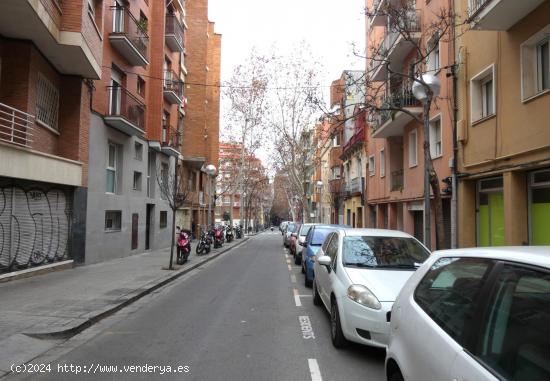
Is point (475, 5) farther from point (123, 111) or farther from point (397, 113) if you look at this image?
point (123, 111)

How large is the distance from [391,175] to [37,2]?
673 inches

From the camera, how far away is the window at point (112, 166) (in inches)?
722

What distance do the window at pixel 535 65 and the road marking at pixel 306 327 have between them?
22.9 ft

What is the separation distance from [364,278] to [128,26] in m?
16.7

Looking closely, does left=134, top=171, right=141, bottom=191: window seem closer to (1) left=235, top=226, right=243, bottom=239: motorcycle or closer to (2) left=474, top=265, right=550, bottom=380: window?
(2) left=474, top=265, right=550, bottom=380: window

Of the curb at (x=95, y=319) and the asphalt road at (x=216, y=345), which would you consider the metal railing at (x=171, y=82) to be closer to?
the curb at (x=95, y=319)

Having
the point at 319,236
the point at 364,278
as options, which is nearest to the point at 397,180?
the point at 319,236

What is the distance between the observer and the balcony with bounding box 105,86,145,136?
17.3 meters

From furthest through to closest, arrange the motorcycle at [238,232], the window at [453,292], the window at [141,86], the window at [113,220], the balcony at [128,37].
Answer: the motorcycle at [238,232], the window at [141,86], the window at [113,220], the balcony at [128,37], the window at [453,292]

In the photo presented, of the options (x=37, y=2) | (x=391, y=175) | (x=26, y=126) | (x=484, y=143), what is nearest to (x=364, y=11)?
(x=484, y=143)

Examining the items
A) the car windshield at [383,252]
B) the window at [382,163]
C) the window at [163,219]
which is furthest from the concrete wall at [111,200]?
the window at [382,163]

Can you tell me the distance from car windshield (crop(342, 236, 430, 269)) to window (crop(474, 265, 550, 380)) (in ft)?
13.4

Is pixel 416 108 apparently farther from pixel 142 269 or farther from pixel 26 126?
pixel 26 126

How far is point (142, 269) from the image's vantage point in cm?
1479
